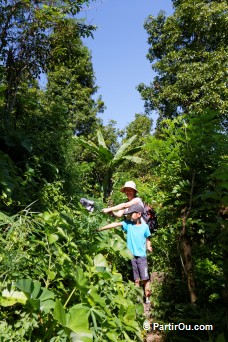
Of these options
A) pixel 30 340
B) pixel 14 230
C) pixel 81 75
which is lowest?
pixel 30 340

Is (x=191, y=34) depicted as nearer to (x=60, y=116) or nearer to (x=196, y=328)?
(x=60, y=116)

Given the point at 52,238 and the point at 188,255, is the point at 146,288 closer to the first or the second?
the point at 188,255

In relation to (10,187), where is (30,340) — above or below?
below

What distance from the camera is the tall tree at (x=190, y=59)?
36.3 ft

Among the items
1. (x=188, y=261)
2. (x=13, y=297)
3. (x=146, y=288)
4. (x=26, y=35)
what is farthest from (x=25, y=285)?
(x=26, y=35)

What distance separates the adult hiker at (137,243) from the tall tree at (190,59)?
7671mm

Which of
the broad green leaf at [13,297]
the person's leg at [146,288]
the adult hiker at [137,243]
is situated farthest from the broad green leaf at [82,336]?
the person's leg at [146,288]

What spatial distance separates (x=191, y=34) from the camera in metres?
12.3

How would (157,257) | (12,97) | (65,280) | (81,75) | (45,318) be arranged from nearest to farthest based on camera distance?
(45,318), (65,280), (157,257), (12,97), (81,75)

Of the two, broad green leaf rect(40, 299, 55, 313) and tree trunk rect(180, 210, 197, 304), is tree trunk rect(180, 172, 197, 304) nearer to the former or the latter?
tree trunk rect(180, 210, 197, 304)

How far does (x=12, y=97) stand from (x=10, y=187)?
2.63 metres

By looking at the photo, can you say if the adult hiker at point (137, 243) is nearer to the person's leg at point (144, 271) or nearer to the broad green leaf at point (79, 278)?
the person's leg at point (144, 271)

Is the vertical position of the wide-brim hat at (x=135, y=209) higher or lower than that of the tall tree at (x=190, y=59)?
lower

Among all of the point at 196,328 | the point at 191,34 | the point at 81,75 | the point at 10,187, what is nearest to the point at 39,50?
the point at 10,187
